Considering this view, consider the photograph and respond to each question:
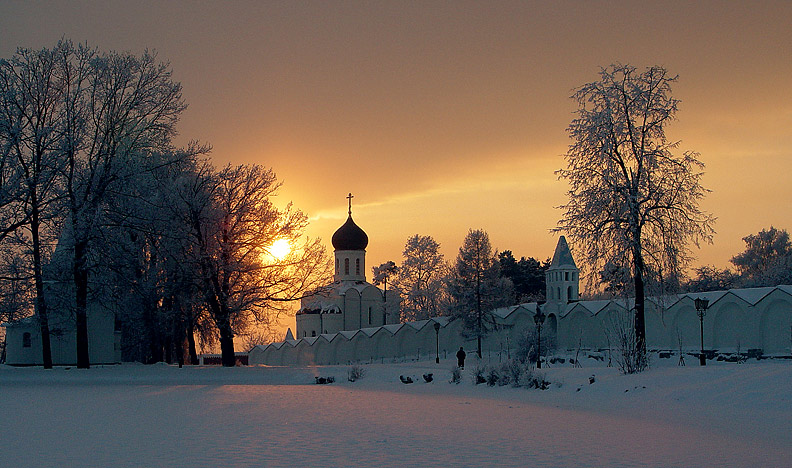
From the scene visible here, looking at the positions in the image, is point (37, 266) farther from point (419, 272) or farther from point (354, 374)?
point (419, 272)

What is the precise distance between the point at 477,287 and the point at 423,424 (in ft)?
125

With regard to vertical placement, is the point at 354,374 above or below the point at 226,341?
below

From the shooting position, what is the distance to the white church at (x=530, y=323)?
122 ft

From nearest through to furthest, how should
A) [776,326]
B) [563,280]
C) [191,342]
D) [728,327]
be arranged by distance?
[776,326] → [191,342] → [728,327] → [563,280]

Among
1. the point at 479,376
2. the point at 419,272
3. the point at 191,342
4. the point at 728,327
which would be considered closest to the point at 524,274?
the point at 419,272

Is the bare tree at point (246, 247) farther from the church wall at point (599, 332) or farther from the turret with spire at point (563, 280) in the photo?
the turret with spire at point (563, 280)

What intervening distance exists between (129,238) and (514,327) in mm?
27336

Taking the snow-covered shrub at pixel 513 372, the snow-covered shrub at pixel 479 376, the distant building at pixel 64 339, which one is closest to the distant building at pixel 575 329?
the snow-covered shrub at pixel 513 372

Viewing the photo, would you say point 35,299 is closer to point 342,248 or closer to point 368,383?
point 368,383

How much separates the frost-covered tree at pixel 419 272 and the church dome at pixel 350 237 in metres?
6.11

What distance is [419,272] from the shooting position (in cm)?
7231

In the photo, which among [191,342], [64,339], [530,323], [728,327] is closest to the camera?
[64,339]

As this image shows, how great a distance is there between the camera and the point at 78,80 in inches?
1183

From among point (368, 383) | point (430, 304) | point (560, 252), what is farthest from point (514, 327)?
point (368, 383)
